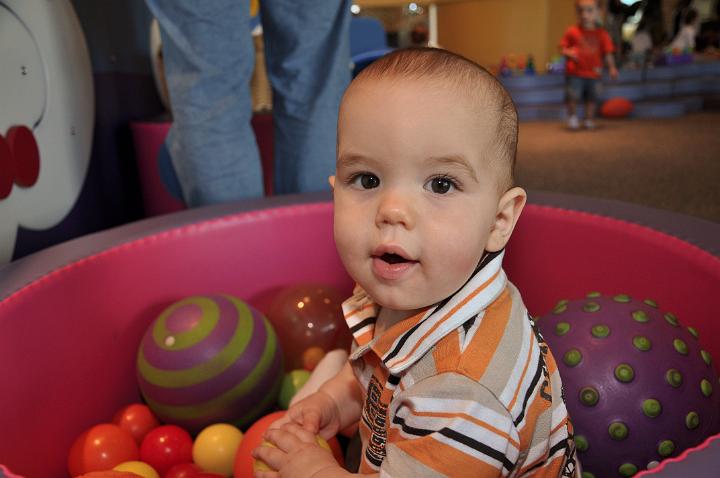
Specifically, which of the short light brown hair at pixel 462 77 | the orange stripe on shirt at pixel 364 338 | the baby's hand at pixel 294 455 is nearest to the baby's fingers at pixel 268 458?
the baby's hand at pixel 294 455

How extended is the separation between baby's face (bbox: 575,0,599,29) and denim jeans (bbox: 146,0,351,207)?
9.99ft

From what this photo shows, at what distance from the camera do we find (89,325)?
0.90 metres

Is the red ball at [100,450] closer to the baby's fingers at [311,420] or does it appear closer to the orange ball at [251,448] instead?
the orange ball at [251,448]

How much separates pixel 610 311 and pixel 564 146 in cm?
276

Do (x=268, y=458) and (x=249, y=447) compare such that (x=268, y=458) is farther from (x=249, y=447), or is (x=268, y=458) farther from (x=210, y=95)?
(x=210, y=95)

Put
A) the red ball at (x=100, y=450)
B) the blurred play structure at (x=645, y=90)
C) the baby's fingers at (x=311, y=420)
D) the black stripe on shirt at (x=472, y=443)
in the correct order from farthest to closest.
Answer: the blurred play structure at (x=645, y=90) < the red ball at (x=100, y=450) < the baby's fingers at (x=311, y=420) < the black stripe on shirt at (x=472, y=443)

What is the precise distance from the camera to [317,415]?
713mm

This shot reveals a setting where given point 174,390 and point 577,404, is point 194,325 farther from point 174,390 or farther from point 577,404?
point 577,404

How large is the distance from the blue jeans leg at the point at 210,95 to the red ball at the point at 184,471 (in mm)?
548

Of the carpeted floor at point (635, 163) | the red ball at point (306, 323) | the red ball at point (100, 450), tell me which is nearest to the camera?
the red ball at point (100, 450)

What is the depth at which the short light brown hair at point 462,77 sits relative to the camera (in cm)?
49

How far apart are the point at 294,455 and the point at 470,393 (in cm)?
22

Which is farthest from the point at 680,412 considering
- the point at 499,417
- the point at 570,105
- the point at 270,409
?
the point at 570,105

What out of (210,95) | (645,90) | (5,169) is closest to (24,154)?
(5,169)
